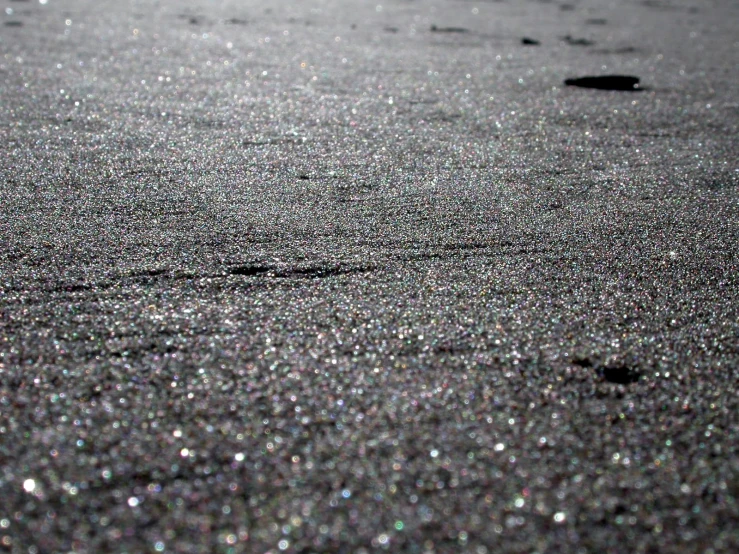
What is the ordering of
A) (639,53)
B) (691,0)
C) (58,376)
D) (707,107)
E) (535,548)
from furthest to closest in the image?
(691,0)
(639,53)
(707,107)
(58,376)
(535,548)

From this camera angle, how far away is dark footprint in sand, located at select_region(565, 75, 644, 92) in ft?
8.59

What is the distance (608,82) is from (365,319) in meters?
1.84

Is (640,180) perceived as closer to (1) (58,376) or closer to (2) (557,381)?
(2) (557,381)

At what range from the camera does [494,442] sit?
0.89m

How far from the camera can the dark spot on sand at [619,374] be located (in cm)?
102

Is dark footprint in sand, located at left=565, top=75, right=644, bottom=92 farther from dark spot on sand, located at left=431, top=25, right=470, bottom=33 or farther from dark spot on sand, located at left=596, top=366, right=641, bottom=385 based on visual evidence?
dark spot on sand, located at left=596, top=366, right=641, bottom=385

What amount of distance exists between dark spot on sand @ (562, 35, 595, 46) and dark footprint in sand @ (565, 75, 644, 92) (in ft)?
2.82

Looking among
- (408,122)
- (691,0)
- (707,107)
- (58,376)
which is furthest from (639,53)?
(58,376)

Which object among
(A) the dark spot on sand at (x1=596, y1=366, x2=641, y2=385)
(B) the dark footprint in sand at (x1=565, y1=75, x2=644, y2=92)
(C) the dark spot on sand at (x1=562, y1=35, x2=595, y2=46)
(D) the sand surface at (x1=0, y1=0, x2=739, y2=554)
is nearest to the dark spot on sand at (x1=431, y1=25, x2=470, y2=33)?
(C) the dark spot on sand at (x1=562, y1=35, x2=595, y2=46)

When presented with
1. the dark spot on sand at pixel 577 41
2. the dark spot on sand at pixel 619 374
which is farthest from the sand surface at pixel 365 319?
the dark spot on sand at pixel 577 41

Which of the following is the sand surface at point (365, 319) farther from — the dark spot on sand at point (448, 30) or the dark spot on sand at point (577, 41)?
the dark spot on sand at point (448, 30)

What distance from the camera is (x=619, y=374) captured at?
1.04 meters

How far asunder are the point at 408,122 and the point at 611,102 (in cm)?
67

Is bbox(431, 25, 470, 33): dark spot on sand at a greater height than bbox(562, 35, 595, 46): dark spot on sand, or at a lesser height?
greater
